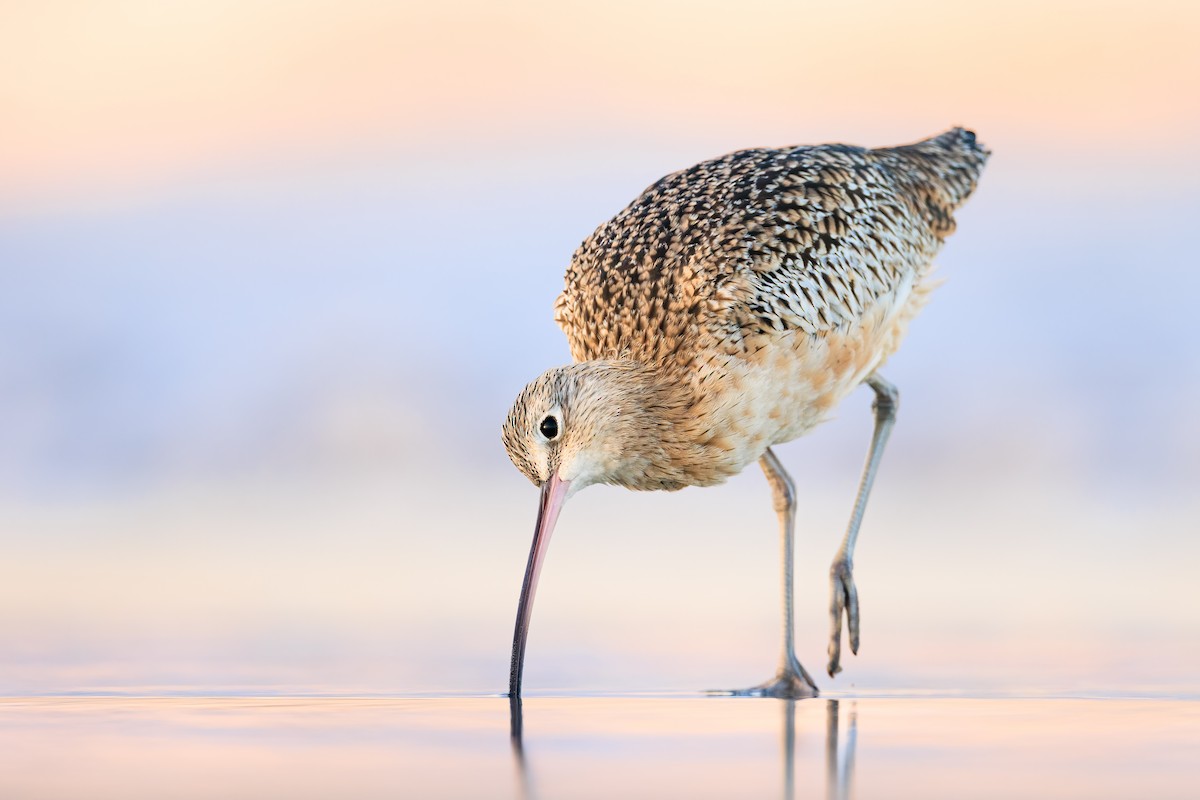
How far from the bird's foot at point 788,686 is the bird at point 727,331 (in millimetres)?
11

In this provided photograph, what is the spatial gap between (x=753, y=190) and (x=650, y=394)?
1331 millimetres

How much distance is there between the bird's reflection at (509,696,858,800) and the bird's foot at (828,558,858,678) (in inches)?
54.1

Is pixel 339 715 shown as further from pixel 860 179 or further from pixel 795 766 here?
pixel 860 179

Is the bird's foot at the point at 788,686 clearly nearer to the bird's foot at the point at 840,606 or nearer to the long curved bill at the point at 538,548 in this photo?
the bird's foot at the point at 840,606

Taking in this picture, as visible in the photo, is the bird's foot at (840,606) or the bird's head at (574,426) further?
the bird's foot at (840,606)

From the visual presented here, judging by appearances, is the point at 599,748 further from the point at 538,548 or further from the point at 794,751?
the point at 538,548

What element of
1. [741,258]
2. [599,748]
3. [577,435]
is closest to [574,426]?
[577,435]

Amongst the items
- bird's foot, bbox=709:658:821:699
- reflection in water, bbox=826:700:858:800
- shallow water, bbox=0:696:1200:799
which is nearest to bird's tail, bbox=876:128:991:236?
bird's foot, bbox=709:658:821:699

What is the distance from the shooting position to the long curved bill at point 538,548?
7.41 metres

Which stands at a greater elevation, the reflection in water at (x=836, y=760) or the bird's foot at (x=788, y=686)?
the bird's foot at (x=788, y=686)

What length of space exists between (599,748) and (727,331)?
279cm

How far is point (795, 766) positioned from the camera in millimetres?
5465

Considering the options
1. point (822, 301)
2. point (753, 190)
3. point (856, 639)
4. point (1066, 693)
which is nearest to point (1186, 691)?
point (1066, 693)

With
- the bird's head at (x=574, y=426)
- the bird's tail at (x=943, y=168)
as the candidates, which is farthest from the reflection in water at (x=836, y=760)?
the bird's tail at (x=943, y=168)
